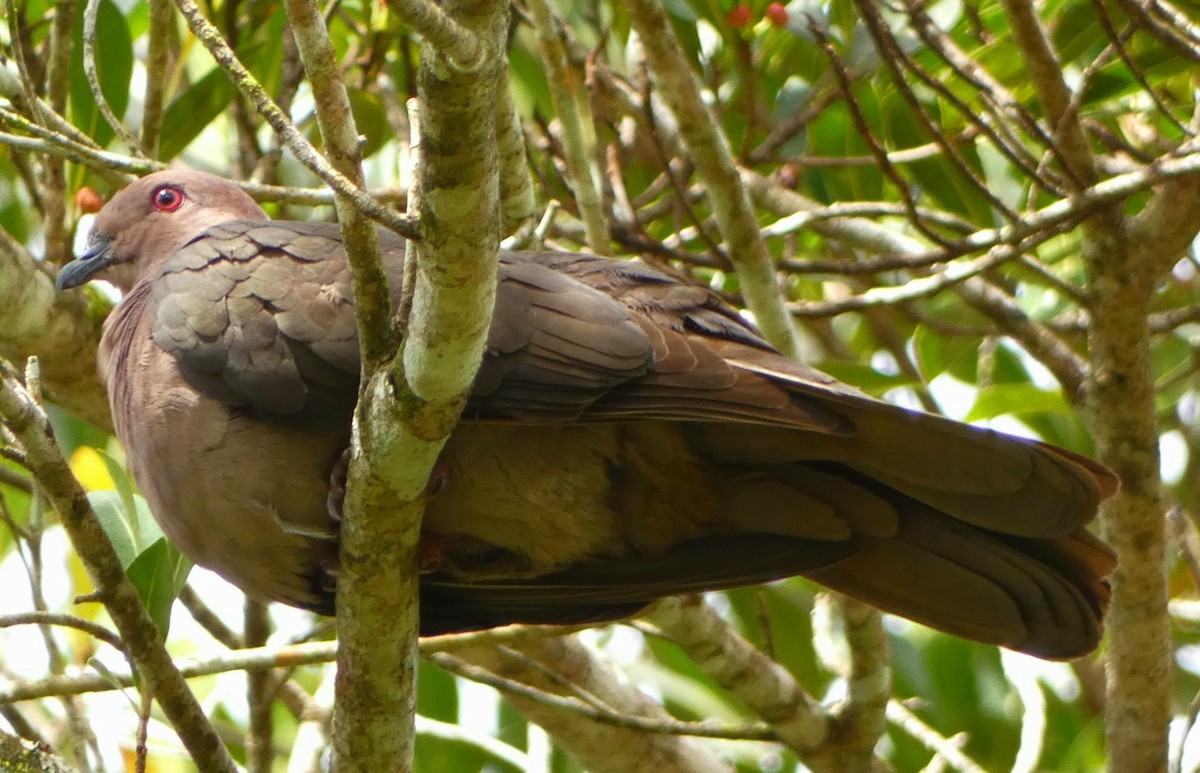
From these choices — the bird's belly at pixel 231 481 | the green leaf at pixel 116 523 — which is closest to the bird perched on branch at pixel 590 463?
the bird's belly at pixel 231 481

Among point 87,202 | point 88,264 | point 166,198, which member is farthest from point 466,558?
point 87,202

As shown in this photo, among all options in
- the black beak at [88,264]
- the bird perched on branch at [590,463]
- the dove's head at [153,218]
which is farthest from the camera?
the dove's head at [153,218]

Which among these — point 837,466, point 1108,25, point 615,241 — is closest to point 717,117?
point 615,241

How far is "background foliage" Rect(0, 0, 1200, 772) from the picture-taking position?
3.72 meters

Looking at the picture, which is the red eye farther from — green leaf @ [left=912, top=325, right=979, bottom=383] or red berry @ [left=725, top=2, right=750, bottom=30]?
green leaf @ [left=912, top=325, right=979, bottom=383]

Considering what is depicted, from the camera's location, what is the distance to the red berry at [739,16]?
14.0ft

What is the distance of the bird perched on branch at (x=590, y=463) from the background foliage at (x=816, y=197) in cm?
29

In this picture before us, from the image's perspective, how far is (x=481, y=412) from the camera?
2.96 metres

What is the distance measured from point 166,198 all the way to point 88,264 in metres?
0.33

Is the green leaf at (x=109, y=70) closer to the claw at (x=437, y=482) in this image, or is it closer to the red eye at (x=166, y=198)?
the red eye at (x=166, y=198)

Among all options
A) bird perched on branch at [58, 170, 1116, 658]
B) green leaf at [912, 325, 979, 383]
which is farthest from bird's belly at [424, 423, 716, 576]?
green leaf at [912, 325, 979, 383]

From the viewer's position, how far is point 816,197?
15.9 feet

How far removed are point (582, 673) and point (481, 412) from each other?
149 cm

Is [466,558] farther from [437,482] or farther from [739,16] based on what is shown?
[739,16]
